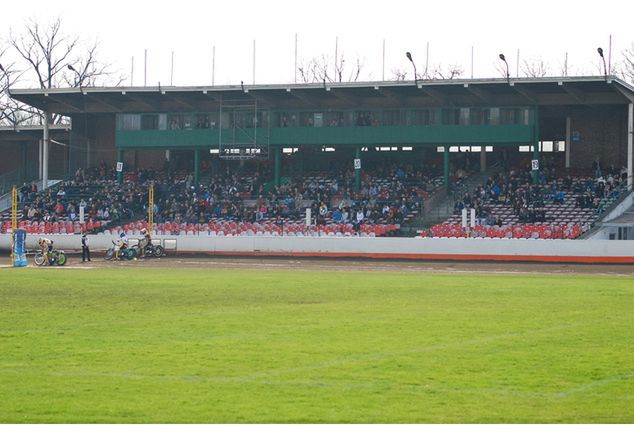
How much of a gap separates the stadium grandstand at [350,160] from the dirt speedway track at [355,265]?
253 inches

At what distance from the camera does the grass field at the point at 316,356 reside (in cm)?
1208

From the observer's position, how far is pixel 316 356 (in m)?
16.1

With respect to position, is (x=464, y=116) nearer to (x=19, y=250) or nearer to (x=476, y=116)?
(x=476, y=116)

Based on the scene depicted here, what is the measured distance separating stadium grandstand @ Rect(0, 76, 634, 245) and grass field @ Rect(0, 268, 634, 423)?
30.9 metres

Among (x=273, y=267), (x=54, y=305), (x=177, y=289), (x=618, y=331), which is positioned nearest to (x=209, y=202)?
(x=273, y=267)

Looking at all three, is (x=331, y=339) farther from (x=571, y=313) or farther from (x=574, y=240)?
(x=574, y=240)

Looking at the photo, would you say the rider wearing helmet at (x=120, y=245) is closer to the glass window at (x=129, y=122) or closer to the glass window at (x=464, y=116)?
the glass window at (x=129, y=122)

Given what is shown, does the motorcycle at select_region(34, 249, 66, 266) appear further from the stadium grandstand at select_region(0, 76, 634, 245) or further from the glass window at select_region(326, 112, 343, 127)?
the glass window at select_region(326, 112, 343, 127)

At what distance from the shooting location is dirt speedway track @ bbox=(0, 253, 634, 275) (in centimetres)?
4409

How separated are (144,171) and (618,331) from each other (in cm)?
5934

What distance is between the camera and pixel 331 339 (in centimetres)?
1816

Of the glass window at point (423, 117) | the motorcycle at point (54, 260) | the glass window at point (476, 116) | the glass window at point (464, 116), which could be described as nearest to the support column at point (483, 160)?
the glass window at point (476, 116)

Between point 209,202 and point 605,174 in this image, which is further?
point 209,202

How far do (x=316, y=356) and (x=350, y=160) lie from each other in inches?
2260
